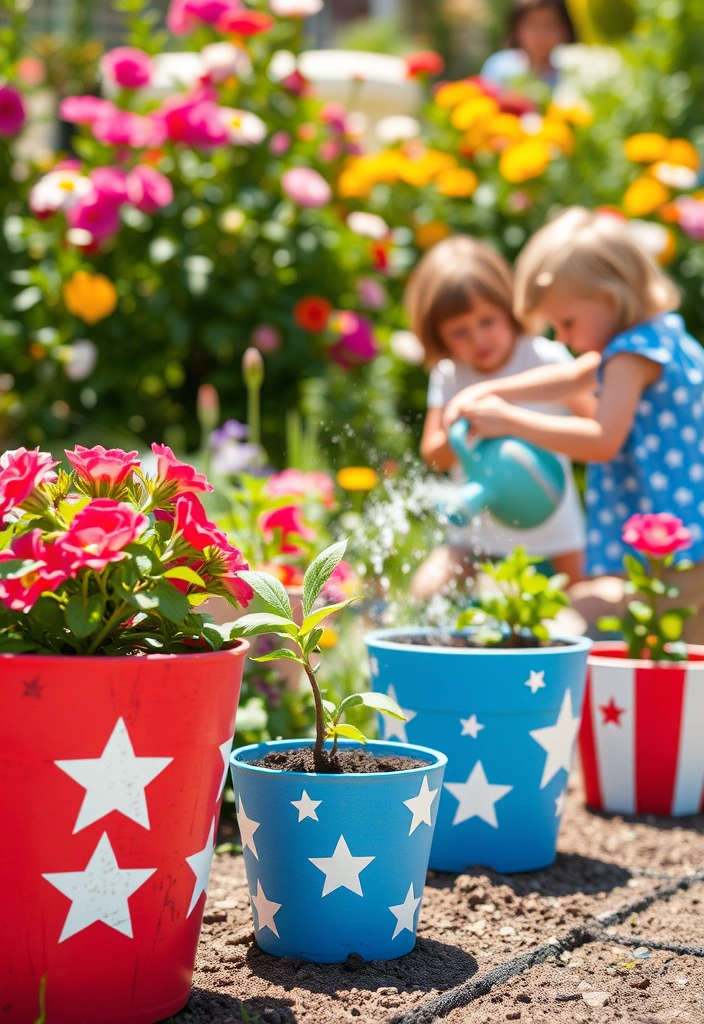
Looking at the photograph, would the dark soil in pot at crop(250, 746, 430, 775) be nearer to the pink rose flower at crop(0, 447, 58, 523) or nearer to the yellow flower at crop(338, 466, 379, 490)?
the pink rose flower at crop(0, 447, 58, 523)

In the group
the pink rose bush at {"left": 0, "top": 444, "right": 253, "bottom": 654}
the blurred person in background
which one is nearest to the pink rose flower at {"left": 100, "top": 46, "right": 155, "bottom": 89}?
the blurred person in background

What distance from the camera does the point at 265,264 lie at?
3.77 metres

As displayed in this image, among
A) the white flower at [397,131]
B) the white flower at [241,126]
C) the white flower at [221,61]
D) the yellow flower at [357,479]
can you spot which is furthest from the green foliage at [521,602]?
the white flower at [397,131]

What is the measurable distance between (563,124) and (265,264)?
1.47 m

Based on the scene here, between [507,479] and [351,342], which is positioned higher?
[351,342]

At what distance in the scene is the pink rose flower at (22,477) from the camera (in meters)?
1.20

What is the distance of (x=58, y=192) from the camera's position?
11.1 feet

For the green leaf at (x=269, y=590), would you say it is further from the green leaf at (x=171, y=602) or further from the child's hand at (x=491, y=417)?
the child's hand at (x=491, y=417)

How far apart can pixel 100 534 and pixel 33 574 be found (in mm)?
93

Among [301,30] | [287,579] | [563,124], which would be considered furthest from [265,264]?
[287,579]

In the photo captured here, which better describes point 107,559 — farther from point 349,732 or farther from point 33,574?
point 349,732

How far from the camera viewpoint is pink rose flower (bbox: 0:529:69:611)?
113 centimetres

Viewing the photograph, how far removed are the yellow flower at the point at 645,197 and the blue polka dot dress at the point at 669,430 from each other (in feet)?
5.53

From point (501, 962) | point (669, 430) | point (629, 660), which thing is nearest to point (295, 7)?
point (669, 430)
